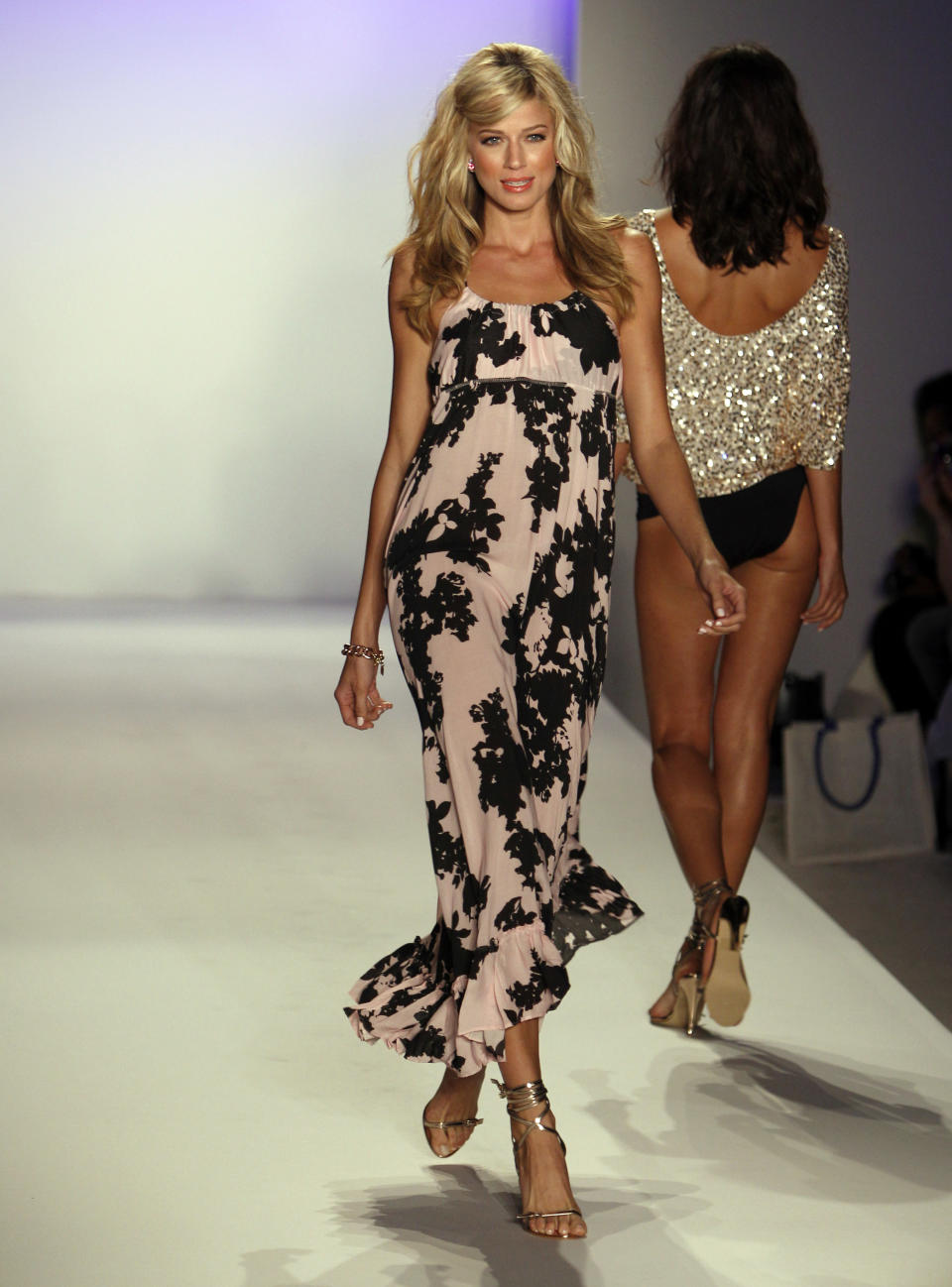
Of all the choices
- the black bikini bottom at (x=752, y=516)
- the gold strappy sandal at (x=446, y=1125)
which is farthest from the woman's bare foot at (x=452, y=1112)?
the black bikini bottom at (x=752, y=516)

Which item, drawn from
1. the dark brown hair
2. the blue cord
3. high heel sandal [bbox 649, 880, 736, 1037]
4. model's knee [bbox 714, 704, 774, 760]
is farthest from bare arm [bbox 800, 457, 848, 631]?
the blue cord

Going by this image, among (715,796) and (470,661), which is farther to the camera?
(715,796)

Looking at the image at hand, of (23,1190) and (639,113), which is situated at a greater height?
(639,113)

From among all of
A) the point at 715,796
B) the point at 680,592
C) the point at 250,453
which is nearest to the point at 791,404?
the point at 680,592

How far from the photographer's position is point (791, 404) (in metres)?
2.86

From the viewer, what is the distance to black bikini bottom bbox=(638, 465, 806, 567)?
2861mm

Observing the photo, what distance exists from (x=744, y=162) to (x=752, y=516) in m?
0.56

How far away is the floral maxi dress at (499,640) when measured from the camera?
2096 millimetres

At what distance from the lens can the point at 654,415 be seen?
2389 millimetres

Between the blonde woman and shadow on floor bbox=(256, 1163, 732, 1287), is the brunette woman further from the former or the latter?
shadow on floor bbox=(256, 1163, 732, 1287)

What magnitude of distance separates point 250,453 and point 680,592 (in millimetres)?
6850

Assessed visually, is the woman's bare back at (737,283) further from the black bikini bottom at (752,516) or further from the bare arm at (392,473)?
the bare arm at (392,473)

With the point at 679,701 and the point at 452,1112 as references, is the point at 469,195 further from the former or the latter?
the point at 452,1112

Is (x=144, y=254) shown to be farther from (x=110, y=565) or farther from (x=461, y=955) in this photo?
(x=461, y=955)
